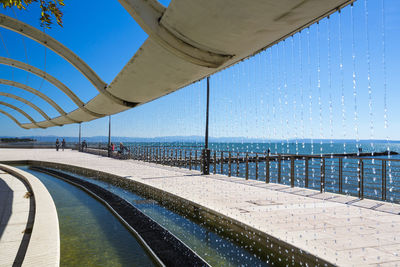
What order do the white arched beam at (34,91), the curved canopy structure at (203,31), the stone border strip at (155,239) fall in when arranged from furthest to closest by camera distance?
1. the white arched beam at (34,91)
2. the stone border strip at (155,239)
3. the curved canopy structure at (203,31)

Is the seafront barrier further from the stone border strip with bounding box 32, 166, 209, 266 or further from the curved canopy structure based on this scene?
the stone border strip with bounding box 32, 166, 209, 266

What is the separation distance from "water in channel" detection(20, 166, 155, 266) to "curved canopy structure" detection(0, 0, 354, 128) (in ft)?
9.90

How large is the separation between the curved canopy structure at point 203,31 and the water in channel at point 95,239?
3.02 metres

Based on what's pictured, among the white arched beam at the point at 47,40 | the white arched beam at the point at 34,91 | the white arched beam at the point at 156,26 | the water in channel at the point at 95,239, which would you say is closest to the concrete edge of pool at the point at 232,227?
the water in channel at the point at 95,239

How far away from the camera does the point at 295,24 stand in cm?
357

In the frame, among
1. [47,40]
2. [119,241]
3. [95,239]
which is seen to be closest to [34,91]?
[47,40]

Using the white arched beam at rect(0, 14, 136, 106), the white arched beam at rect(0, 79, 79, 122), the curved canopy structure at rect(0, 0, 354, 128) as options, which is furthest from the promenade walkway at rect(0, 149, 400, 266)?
the white arched beam at rect(0, 79, 79, 122)

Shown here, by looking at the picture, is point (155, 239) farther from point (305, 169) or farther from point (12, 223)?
point (305, 169)

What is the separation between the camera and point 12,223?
434 cm

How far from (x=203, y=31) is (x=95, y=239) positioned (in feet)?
12.1

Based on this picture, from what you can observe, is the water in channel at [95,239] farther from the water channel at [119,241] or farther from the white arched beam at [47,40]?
the white arched beam at [47,40]

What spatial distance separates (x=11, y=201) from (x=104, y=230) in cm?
223

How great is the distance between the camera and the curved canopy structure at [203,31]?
3189mm

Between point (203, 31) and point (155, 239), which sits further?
point (155, 239)
